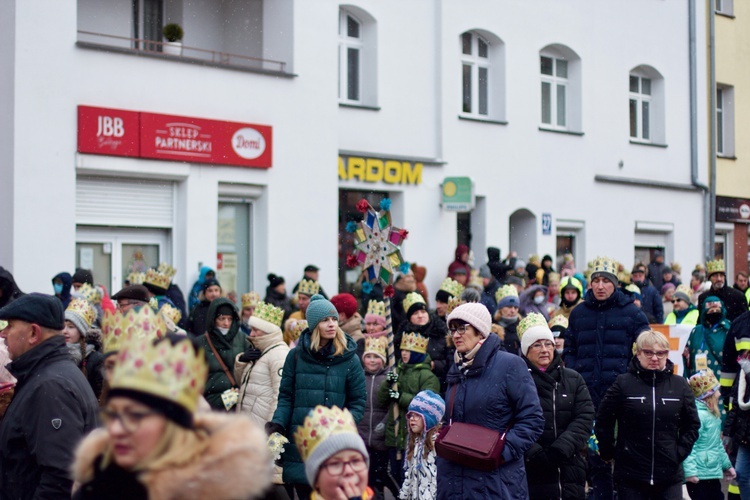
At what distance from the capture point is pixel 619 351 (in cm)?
1008

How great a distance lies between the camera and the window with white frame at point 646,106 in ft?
90.4

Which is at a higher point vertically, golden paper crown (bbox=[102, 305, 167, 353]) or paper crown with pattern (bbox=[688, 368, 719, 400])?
golden paper crown (bbox=[102, 305, 167, 353])

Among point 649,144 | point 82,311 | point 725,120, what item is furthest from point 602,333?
point 725,120

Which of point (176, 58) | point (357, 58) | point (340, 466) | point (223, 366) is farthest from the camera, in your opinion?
point (357, 58)

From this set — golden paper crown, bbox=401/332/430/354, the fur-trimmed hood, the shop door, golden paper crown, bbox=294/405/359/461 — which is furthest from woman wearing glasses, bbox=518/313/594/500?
the shop door

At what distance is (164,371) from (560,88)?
23.2 m

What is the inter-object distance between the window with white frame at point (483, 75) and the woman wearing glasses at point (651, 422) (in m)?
15.1

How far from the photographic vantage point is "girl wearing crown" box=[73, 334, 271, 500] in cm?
310

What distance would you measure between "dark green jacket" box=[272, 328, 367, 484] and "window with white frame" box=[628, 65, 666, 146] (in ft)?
66.8

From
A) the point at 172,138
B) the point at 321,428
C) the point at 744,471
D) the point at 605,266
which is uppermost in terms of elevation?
the point at 172,138

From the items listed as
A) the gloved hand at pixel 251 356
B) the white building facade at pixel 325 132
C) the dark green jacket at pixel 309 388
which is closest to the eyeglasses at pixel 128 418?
the dark green jacket at pixel 309 388

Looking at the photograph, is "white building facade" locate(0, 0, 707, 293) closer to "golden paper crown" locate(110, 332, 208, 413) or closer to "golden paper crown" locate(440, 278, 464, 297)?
"golden paper crown" locate(440, 278, 464, 297)

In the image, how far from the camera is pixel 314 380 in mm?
8352

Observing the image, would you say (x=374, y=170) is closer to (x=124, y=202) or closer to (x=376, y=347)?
(x=124, y=202)
